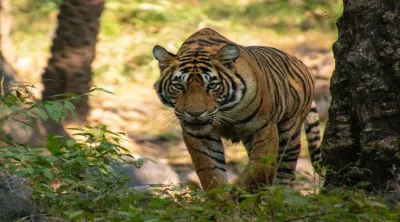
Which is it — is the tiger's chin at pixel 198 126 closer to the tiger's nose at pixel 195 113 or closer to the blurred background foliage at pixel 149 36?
the tiger's nose at pixel 195 113

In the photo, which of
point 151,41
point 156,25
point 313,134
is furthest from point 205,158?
point 156,25

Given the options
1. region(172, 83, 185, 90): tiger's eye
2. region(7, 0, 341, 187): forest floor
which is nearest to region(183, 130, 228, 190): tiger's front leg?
region(172, 83, 185, 90): tiger's eye

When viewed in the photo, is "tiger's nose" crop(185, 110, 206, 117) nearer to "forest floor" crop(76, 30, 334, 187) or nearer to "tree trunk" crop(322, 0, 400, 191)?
"tree trunk" crop(322, 0, 400, 191)

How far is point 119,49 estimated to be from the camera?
52.7 feet

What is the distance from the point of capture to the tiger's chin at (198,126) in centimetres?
634

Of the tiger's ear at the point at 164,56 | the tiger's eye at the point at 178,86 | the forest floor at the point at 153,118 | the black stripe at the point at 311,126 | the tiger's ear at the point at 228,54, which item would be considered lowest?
the forest floor at the point at 153,118

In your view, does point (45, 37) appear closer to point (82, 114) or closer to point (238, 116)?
point (82, 114)

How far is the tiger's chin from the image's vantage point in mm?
6340

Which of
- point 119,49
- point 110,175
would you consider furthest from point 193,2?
point 110,175

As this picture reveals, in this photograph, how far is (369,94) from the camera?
6066mm

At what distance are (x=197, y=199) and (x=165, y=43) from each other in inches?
397

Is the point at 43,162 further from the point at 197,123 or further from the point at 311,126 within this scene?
the point at 311,126

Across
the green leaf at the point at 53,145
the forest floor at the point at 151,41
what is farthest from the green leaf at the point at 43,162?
the forest floor at the point at 151,41

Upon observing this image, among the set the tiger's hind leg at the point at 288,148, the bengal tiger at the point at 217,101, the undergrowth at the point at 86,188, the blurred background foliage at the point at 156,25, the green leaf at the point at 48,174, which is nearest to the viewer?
the undergrowth at the point at 86,188
